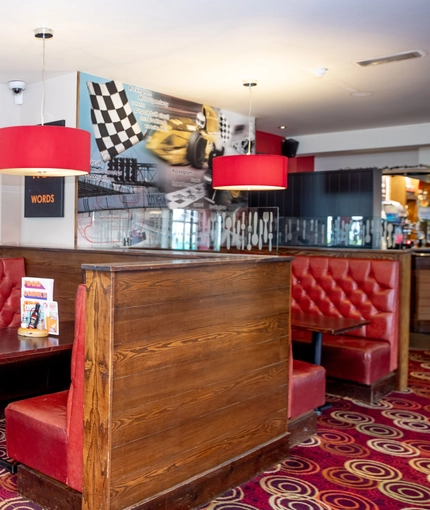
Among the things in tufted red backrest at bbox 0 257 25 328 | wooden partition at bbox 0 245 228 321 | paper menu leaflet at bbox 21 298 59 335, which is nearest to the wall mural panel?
wooden partition at bbox 0 245 228 321

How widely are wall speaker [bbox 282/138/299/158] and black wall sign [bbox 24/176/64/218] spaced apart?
15.2ft

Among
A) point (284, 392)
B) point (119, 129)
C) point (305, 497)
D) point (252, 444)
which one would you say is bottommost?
point (305, 497)

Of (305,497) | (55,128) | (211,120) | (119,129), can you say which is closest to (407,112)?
(211,120)

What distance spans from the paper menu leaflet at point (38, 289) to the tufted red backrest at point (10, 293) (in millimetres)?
1216

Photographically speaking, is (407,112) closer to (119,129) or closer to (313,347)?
(119,129)

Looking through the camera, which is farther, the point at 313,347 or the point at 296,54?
the point at 296,54

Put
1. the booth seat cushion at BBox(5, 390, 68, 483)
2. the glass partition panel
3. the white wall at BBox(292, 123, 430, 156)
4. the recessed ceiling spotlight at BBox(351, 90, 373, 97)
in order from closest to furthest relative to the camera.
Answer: the booth seat cushion at BBox(5, 390, 68, 483) < the glass partition panel < the recessed ceiling spotlight at BBox(351, 90, 373, 97) < the white wall at BBox(292, 123, 430, 156)

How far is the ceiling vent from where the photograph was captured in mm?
4828

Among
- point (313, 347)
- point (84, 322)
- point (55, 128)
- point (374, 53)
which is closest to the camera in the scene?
point (84, 322)

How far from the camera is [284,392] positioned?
132 inches

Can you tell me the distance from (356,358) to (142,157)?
3310 mm

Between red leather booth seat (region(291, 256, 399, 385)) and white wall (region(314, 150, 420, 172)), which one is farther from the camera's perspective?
white wall (region(314, 150, 420, 172))

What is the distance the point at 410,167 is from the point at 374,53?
4.82 metres

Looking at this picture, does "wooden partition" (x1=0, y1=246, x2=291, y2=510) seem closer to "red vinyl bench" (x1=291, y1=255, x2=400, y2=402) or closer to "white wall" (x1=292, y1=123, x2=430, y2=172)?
"red vinyl bench" (x1=291, y1=255, x2=400, y2=402)
